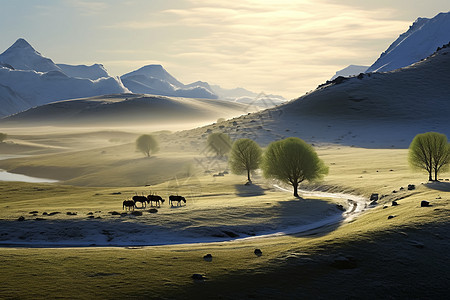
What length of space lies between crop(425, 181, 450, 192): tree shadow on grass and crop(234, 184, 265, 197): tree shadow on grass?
3329 cm

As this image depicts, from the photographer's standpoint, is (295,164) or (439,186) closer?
(439,186)

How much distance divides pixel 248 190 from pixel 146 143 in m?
94.6

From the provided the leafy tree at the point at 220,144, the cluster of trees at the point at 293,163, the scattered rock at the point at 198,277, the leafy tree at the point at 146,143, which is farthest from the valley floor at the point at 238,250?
the leafy tree at the point at 146,143

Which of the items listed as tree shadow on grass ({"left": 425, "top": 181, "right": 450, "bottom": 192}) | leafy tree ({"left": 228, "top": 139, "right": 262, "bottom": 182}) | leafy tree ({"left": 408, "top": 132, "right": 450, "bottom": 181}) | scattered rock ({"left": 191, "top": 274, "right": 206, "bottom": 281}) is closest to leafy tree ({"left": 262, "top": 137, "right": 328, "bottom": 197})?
leafy tree ({"left": 408, "top": 132, "right": 450, "bottom": 181})

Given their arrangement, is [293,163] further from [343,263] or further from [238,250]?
[343,263]

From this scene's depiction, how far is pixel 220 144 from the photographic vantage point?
581 feet

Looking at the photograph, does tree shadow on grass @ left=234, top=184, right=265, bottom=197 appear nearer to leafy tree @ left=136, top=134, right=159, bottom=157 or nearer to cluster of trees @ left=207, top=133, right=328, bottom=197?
cluster of trees @ left=207, top=133, right=328, bottom=197

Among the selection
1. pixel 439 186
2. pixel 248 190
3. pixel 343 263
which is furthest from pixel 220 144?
pixel 343 263

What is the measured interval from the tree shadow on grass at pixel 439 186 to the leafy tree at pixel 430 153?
7.14 metres

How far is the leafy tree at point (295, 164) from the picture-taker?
90.1 m

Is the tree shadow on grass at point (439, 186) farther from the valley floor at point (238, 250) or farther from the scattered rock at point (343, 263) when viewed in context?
the scattered rock at point (343, 263)

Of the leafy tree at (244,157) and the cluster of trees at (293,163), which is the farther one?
the leafy tree at (244,157)

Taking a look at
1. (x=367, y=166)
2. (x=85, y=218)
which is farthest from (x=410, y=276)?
(x=367, y=166)

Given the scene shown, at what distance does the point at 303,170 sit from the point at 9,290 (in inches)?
2501
